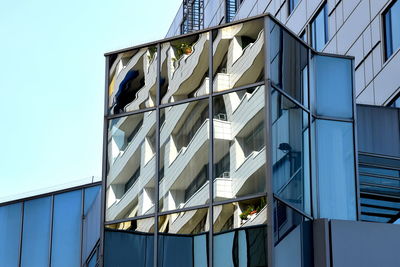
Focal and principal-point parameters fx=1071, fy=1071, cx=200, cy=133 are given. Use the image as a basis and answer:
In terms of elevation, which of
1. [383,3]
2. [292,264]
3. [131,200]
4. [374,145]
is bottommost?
[292,264]

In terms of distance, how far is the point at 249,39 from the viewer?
67.8 feet

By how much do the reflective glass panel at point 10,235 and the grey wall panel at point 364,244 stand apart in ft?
55.0

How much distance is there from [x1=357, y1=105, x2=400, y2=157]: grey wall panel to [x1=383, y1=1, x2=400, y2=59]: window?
642 centimetres

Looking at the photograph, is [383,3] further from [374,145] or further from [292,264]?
[292,264]

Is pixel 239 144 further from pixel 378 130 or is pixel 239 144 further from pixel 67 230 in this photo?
pixel 67 230

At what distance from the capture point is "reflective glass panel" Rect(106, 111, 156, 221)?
68.0 feet

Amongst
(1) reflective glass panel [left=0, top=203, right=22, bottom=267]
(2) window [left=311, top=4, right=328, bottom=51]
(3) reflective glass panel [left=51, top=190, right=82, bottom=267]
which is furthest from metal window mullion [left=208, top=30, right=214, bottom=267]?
(2) window [left=311, top=4, right=328, bottom=51]

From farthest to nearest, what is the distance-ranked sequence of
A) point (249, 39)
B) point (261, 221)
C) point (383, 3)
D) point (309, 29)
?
1. point (309, 29)
2. point (383, 3)
3. point (249, 39)
4. point (261, 221)

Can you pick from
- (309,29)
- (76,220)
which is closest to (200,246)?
(76,220)

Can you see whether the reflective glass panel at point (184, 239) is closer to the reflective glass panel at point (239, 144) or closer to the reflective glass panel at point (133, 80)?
the reflective glass panel at point (239, 144)

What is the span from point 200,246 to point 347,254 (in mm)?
2734

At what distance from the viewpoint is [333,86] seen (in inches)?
872

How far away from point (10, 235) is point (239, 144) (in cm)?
1669

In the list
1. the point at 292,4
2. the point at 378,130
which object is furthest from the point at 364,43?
the point at 378,130
